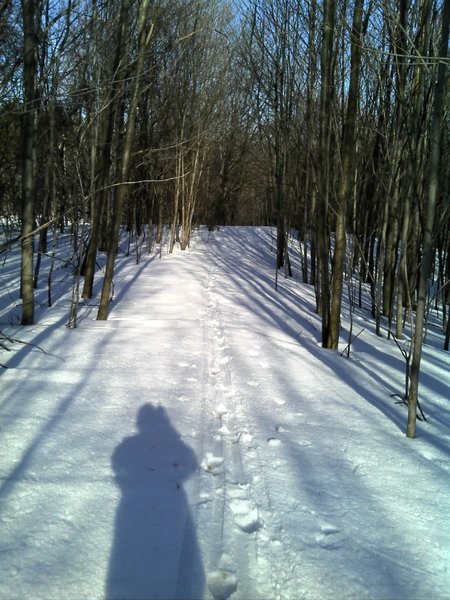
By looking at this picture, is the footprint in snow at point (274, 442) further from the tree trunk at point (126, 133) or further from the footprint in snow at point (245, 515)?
the tree trunk at point (126, 133)

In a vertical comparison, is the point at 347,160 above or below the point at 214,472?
above

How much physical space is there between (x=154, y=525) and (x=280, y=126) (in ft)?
35.9

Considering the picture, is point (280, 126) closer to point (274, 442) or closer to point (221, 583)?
point (274, 442)

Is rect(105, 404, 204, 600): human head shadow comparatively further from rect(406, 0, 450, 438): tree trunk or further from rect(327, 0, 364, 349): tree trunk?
rect(327, 0, 364, 349): tree trunk

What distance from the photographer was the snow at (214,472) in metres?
2.09

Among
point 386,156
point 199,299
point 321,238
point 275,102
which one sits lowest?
point 199,299

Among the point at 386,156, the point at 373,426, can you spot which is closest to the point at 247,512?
the point at 373,426

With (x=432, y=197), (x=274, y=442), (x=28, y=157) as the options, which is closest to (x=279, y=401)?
(x=274, y=442)

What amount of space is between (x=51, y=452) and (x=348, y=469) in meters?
2.03

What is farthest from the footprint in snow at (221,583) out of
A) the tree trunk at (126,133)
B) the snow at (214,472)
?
the tree trunk at (126,133)

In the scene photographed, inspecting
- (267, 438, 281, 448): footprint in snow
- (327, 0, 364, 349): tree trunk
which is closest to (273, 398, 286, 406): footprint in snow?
(267, 438, 281, 448): footprint in snow

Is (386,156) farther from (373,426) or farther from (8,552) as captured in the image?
(8,552)

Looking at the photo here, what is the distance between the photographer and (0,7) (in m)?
3.78

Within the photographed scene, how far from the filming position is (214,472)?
292 cm
